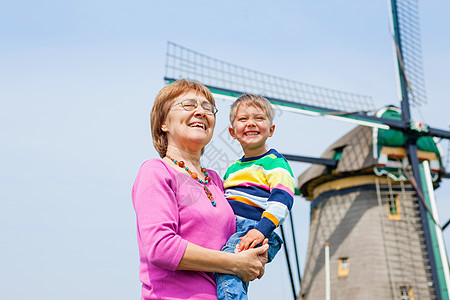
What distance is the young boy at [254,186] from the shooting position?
6.03ft

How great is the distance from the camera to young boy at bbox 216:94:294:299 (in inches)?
72.4

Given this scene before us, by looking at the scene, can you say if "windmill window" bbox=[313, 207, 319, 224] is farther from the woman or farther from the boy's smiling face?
the woman

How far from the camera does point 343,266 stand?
38.6ft

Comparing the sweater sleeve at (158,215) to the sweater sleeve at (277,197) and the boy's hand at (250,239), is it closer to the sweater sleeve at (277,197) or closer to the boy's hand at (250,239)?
the boy's hand at (250,239)

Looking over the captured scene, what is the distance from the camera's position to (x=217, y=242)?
1.83 m

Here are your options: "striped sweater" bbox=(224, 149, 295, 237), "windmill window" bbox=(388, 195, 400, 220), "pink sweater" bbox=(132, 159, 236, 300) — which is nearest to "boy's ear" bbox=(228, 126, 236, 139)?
"striped sweater" bbox=(224, 149, 295, 237)

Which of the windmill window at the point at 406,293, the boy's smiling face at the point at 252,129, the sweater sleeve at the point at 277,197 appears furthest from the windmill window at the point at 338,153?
the sweater sleeve at the point at 277,197

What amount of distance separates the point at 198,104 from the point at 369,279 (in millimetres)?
10105

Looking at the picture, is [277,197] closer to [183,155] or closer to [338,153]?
[183,155]

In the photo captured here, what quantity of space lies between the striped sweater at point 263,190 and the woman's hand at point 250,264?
12cm

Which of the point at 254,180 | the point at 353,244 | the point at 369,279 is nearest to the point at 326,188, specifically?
the point at 353,244

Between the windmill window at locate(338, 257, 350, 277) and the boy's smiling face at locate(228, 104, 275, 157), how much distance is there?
33.0ft

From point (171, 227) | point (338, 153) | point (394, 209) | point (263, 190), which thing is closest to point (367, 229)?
point (394, 209)

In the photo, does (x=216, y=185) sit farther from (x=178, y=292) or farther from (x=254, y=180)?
(x=178, y=292)
